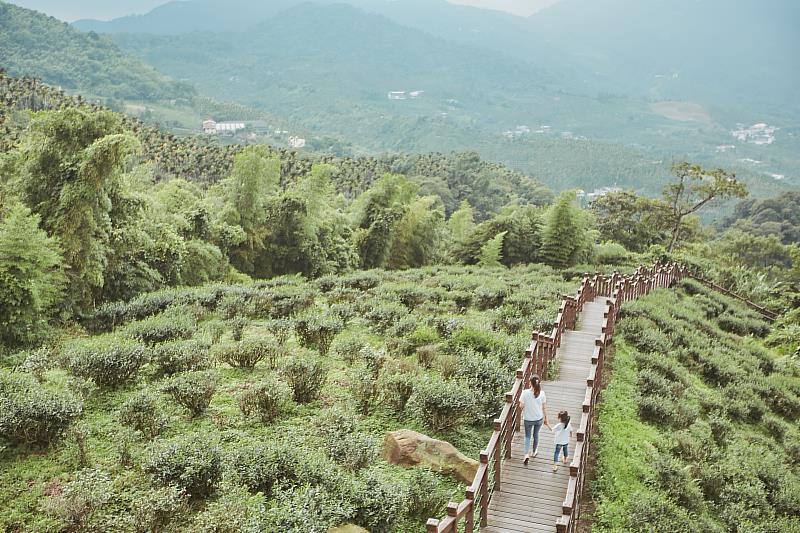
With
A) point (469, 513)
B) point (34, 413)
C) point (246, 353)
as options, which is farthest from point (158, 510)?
point (246, 353)

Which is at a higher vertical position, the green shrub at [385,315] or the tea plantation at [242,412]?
the green shrub at [385,315]

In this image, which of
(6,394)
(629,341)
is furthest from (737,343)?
(6,394)

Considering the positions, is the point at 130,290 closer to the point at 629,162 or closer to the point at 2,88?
the point at 2,88

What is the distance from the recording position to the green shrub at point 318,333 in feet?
49.1

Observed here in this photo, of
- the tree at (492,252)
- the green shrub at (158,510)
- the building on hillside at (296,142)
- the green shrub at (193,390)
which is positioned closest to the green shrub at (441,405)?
the green shrub at (193,390)

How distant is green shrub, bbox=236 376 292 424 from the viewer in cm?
1109

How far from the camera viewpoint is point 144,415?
10375mm

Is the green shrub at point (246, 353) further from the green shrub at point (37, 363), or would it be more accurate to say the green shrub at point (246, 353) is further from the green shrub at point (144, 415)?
the green shrub at point (37, 363)

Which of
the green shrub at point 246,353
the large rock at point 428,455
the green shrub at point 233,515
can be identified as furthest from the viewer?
the green shrub at point 246,353

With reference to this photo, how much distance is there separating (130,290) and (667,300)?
18.9m

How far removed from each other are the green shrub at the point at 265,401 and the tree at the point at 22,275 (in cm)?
628

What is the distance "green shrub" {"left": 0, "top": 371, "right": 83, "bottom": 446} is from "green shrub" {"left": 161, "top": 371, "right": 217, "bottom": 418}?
5.31ft

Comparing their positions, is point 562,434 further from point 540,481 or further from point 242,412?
point 242,412

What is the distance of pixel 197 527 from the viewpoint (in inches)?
290
